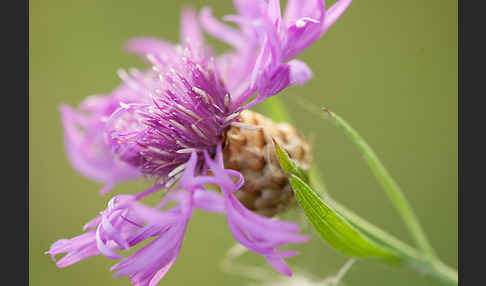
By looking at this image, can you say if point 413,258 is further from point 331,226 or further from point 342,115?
point 342,115

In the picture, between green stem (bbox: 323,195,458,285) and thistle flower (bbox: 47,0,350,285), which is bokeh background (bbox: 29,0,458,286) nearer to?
green stem (bbox: 323,195,458,285)

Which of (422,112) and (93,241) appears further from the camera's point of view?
(422,112)

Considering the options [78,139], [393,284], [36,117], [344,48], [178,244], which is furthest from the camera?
[36,117]

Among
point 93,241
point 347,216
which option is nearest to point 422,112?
point 347,216

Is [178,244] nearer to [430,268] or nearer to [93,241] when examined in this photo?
[93,241]

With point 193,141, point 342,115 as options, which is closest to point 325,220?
point 193,141

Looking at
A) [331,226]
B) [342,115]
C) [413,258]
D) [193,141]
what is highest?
[193,141]
